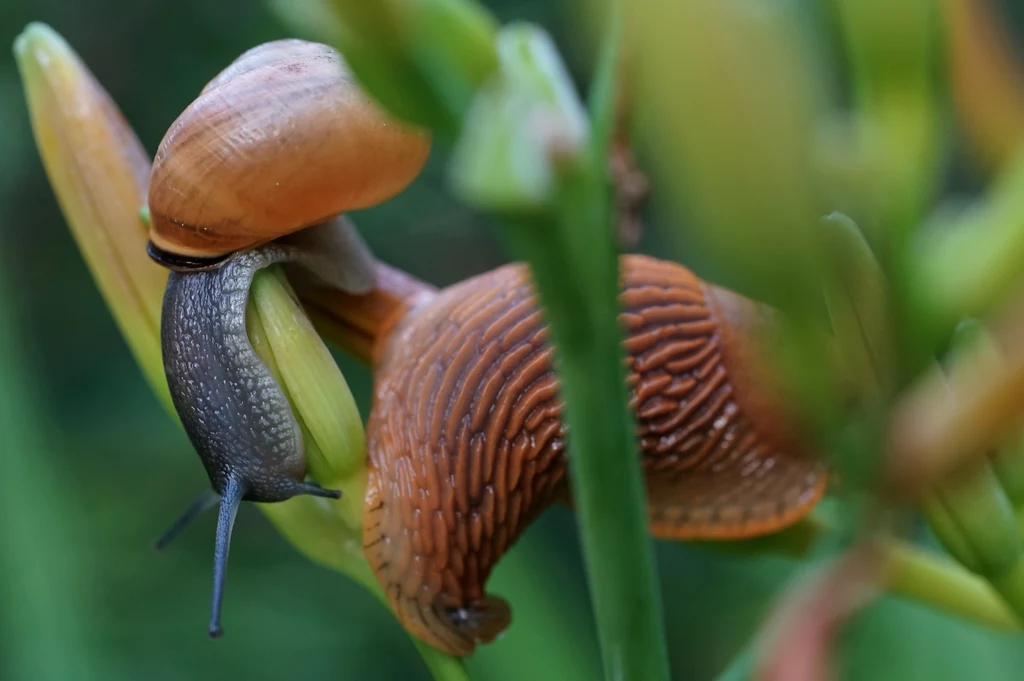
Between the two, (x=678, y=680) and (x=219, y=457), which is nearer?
(x=219, y=457)

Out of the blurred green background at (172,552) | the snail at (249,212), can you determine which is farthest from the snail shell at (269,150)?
the blurred green background at (172,552)

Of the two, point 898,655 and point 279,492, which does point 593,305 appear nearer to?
point 279,492

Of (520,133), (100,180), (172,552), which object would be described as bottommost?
(172,552)

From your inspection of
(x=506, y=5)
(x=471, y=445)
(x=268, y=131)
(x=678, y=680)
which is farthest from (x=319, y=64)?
(x=678, y=680)

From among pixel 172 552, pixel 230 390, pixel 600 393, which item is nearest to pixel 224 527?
pixel 230 390

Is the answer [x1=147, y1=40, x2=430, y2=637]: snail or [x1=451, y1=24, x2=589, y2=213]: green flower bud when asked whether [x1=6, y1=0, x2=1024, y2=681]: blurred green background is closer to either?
[x1=147, y1=40, x2=430, y2=637]: snail

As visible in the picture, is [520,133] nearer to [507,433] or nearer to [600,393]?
[600,393]

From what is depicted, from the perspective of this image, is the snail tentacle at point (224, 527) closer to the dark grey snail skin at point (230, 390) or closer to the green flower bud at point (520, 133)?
the dark grey snail skin at point (230, 390)
